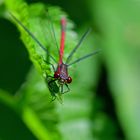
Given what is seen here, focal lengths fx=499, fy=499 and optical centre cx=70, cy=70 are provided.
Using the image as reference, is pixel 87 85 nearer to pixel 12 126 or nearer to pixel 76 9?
pixel 76 9

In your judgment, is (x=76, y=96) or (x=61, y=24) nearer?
(x=61, y=24)

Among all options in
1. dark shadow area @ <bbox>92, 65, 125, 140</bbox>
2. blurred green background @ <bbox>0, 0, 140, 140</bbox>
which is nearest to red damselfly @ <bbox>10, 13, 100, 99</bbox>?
blurred green background @ <bbox>0, 0, 140, 140</bbox>

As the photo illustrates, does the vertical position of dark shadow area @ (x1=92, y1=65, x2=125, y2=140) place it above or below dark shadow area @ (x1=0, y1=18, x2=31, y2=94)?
below

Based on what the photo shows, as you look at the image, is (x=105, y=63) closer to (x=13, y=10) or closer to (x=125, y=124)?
(x=125, y=124)

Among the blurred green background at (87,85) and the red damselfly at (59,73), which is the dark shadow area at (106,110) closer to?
the blurred green background at (87,85)

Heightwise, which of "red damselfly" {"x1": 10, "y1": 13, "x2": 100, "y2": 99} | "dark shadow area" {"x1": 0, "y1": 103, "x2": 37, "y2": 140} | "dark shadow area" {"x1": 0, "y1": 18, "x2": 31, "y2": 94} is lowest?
"dark shadow area" {"x1": 0, "y1": 103, "x2": 37, "y2": 140}

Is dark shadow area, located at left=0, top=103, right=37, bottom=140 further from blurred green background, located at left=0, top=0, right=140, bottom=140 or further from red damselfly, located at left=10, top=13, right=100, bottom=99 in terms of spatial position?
red damselfly, located at left=10, top=13, right=100, bottom=99

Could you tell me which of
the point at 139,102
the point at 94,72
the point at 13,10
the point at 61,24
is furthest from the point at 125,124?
the point at 13,10

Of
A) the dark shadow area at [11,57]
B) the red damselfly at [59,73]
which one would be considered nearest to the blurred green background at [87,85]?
the dark shadow area at [11,57]
